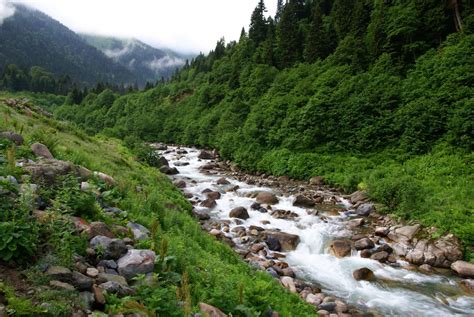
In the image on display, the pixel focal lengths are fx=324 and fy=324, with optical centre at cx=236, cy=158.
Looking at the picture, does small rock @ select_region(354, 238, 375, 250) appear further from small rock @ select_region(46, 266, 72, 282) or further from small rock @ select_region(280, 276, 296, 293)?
small rock @ select_region(46, 266, 72, 282)

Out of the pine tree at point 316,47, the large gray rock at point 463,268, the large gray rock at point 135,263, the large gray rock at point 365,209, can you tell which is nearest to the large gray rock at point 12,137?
the large gray rock at point 135,263

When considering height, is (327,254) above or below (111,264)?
below

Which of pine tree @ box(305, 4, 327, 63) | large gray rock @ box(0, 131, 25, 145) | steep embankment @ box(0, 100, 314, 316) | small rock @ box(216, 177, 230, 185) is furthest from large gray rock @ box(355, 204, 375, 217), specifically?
pine tree @ box(305, 4, 327, 63)

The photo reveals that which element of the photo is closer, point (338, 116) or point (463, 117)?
point (463, 117)

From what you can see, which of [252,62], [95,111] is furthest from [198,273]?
[95,111]

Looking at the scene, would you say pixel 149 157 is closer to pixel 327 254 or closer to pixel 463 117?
pixel 327 254

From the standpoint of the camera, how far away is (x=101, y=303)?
4.52 meters

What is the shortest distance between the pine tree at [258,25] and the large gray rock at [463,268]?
7207 centimetres

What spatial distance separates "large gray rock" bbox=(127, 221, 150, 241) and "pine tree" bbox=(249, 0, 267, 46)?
251ft

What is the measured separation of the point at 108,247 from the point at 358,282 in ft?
35.5

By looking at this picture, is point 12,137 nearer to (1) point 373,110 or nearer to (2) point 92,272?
(2) point 92,272

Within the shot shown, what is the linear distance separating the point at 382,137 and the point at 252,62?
4339cm

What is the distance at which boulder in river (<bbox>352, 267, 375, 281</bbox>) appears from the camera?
13305 millimetres

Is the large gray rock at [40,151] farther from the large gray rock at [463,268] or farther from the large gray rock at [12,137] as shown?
the large gray rock at [463,268]
